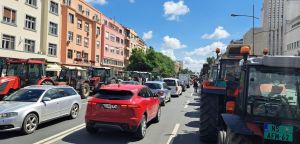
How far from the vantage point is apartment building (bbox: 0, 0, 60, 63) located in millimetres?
33375

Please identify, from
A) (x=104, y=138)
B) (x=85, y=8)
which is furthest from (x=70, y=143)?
(x=85, y=8)

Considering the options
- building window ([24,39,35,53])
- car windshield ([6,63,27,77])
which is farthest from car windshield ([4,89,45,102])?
building window ([24,39,35,53])

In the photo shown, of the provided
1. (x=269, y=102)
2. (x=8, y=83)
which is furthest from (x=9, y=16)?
(x=269, y=102)

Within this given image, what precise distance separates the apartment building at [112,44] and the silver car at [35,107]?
55370 millimetres

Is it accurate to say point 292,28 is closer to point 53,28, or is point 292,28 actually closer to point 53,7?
point 53,7

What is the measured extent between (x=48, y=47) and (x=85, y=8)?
20.3 metres

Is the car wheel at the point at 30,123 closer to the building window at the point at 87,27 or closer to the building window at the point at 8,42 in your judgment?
the building window at the point at 8,42

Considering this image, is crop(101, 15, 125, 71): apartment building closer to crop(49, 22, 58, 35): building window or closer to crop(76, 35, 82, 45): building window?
crop(76, 35, 82, 45): building window

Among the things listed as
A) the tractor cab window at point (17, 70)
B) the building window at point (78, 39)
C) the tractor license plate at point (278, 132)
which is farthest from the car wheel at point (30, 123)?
the building window at point (78, 39)

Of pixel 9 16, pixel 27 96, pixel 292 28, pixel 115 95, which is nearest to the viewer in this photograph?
pixel 115 95

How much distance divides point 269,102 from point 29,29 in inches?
1412

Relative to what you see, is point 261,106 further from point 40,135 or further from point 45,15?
point 45,15

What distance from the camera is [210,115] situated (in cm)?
833

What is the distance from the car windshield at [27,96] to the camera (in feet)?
34.5
